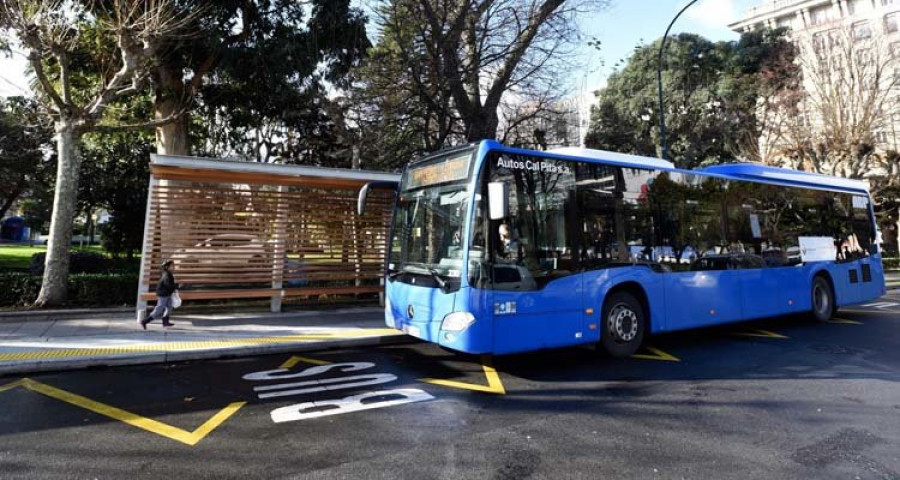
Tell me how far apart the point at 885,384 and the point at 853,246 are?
633 cm

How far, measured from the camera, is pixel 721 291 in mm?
8023

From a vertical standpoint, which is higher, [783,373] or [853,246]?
[853,246]

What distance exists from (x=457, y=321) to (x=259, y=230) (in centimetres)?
641

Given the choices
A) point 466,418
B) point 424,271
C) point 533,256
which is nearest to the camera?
point 466,418

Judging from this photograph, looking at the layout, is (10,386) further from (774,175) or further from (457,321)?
(774,175)

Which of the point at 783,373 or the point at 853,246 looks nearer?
the point at 783,373

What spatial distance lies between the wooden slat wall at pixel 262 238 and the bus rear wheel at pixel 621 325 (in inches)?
243

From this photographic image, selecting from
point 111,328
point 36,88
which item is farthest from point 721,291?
point 36,88

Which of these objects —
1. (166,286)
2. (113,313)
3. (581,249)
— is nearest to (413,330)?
(581,249)

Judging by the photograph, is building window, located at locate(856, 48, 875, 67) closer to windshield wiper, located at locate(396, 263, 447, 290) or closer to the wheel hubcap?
the wheel hubcap

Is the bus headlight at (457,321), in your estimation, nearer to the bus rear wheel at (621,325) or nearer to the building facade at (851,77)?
the bus rear wheel at (621,325)

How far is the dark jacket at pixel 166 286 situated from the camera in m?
8.55

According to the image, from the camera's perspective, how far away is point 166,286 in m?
8.56

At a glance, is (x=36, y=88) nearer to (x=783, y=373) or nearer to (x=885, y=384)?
(x=783, y=373)
